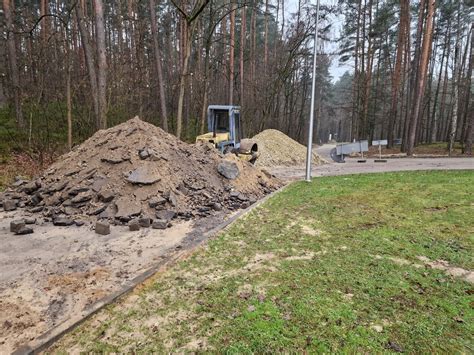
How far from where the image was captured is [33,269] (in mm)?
3961

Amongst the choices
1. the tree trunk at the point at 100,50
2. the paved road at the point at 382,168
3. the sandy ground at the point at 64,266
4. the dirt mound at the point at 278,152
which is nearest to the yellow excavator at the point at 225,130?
the paved road at the point at 382,168

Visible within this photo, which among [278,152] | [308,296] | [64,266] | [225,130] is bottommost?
[64,266]

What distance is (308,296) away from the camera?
3148 millimetres

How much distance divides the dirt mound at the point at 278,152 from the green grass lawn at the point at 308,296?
12.2 meters

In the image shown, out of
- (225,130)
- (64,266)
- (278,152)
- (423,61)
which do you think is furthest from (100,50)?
(423,61)

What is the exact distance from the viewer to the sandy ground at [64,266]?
9.52ft

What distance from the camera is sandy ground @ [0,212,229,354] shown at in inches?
114

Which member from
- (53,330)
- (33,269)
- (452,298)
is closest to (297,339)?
(452,298)

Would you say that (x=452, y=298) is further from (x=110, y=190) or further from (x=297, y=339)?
(x=110, y=190)

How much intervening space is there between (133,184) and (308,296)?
5.15 metres

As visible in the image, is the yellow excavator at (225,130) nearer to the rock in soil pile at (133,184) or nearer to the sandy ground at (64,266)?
the rock in soil pile at (133,184)

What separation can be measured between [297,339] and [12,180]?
414 inches

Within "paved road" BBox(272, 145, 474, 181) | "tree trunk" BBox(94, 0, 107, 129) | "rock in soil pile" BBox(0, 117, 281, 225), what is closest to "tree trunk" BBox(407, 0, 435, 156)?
"paved road" BBox(272, 145, 474, 181)

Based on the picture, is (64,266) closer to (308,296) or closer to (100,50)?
(308,296)
